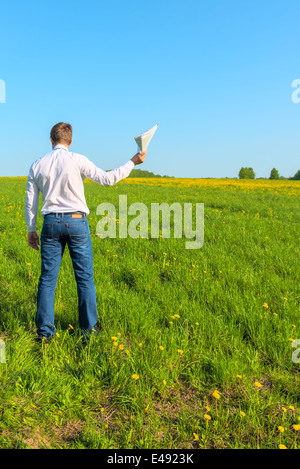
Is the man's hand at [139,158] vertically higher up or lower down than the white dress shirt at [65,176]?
higher up

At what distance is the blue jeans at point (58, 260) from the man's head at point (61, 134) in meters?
0.74

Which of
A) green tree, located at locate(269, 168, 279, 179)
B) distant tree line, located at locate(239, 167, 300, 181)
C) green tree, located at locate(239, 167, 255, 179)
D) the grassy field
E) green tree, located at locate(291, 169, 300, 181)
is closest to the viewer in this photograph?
the grassy field

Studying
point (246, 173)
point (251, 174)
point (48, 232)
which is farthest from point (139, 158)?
point (251, 174)

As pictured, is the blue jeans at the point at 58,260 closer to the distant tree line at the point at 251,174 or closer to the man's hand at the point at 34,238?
the man's hand at the point at 34,238

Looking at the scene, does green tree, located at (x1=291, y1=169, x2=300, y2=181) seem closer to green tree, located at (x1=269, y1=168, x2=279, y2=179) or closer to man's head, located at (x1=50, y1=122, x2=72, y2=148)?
green tree, located at (x1=269, y1=168, x2=279, y2=179)

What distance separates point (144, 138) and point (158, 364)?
2.01 m

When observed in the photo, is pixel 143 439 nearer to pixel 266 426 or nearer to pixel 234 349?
pixel 266 426

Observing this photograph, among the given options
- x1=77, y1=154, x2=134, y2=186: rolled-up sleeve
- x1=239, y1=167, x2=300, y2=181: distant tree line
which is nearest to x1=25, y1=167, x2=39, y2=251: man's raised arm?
x1=77, y1=154, x2=134, y2=186: rolled-up sleeve

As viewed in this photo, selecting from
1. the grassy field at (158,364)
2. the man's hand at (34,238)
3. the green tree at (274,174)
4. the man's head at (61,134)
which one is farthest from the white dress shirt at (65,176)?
the green tree at (274,174)

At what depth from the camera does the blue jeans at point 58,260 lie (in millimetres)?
2840

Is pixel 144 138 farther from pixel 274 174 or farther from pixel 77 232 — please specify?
pixel 274 174

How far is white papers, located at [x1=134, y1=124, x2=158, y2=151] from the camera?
2602 mm

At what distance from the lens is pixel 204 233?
749 centimetres

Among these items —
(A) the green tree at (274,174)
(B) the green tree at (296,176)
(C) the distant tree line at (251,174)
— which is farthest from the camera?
(B) the green tree at (296,176)
